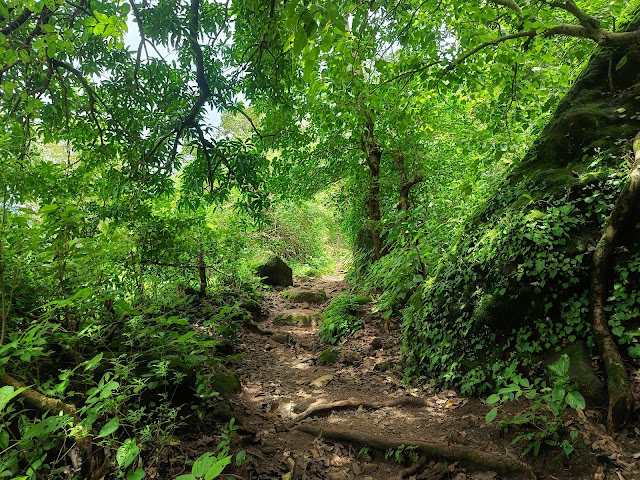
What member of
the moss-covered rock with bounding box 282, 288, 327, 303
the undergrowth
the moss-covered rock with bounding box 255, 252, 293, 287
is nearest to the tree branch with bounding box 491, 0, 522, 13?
the undergrowth

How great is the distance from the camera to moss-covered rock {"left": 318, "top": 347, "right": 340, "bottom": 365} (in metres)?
5.77

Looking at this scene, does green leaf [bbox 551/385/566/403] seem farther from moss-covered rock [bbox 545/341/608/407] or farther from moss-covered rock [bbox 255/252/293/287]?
moss-covered rock [bbox 255/252/293/287]

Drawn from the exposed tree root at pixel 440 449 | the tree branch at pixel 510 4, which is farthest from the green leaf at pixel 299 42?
the tree branch at pixel 510 4

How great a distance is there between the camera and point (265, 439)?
11.2ft

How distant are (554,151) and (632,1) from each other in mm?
2614

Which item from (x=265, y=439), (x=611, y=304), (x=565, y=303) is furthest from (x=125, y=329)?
(x=611, y=304)

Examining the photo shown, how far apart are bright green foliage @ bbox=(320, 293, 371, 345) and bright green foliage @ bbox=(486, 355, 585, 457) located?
3715mm

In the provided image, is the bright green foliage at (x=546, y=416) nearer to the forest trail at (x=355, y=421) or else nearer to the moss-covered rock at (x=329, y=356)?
the forest trail at (x=355, y=421)

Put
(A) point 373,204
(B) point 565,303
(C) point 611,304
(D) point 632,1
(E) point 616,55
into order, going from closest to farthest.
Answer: (C) point 611,304
(B) point 565,303
(E) point 616,55
(D) point 632,1
(A) point 373,204

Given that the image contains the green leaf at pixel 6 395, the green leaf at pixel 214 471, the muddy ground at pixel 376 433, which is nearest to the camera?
the green leaf at pixel 214 471

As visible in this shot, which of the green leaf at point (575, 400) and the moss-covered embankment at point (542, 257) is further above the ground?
the moss-covered embankment at point (542, 257)

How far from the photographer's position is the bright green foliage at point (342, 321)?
6508mm

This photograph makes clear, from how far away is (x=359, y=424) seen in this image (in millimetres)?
3717

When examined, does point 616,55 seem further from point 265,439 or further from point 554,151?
point 265,439
